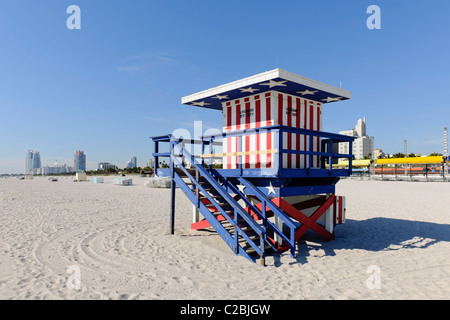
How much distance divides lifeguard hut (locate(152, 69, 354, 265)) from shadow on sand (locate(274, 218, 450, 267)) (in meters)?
0.45

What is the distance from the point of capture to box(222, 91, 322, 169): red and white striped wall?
28.0ft

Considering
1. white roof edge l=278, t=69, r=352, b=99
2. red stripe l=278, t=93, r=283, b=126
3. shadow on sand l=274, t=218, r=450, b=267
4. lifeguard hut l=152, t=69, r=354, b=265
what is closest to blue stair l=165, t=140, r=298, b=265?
lifeguard hut l=152, t=69, r=354, b=265

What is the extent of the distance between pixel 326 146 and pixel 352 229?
3.67 m

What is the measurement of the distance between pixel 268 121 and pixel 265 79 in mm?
1417

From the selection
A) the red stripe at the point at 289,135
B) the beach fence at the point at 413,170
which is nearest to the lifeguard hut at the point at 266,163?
the red stripe at the point at 289,135

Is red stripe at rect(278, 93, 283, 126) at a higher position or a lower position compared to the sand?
higher

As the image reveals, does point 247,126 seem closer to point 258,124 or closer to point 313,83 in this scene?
point 258,124

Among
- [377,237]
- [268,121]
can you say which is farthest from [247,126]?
[377,237]

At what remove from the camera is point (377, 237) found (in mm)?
9781

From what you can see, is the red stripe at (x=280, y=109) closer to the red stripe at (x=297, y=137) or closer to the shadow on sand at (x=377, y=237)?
the red stripe at (x=297, y=137)

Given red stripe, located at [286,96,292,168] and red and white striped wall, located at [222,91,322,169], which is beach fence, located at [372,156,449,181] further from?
red stripe, located at [286,96,292,168]
